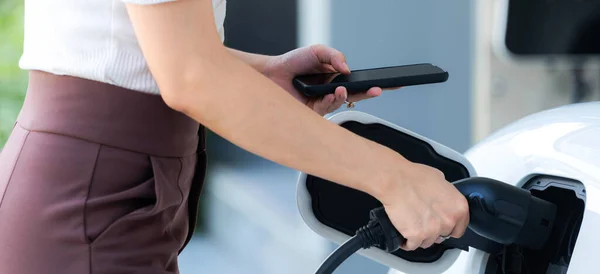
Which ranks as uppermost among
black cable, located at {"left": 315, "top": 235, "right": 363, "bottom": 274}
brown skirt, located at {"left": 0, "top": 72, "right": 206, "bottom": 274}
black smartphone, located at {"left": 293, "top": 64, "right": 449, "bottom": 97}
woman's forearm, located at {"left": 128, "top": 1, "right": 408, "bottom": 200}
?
woman's forearm, located at {"left": 128, "top": 1, "right": 408, "bottom": 200}

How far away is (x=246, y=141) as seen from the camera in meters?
0.61

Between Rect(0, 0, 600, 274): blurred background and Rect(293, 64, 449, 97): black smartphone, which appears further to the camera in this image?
Rect(0, 0, 600, 274): blurred background

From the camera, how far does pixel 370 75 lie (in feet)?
2.70


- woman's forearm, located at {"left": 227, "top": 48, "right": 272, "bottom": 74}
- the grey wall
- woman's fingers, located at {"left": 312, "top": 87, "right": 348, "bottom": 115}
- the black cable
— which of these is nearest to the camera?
the black cable

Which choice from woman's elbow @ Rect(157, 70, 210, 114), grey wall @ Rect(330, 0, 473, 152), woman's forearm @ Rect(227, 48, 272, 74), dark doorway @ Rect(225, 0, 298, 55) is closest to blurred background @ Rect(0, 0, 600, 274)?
grey wall @ Rect(330, 0, 473, 152)

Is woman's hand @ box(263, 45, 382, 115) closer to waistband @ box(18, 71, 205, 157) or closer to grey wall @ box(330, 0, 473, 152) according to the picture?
waistband @ box(18, 71, 205, 157)

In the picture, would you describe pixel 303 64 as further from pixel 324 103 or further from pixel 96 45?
pixel 96 45

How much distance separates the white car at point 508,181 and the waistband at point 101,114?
0.15 m

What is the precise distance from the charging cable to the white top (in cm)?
21

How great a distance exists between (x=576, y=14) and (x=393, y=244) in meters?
1.37

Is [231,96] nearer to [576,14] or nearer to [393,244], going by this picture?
[393,244]

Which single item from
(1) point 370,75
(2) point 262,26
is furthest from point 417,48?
(1) point 370,75

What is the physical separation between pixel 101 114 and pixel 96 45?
0.19 ft

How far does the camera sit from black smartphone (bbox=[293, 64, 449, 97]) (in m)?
0.79
